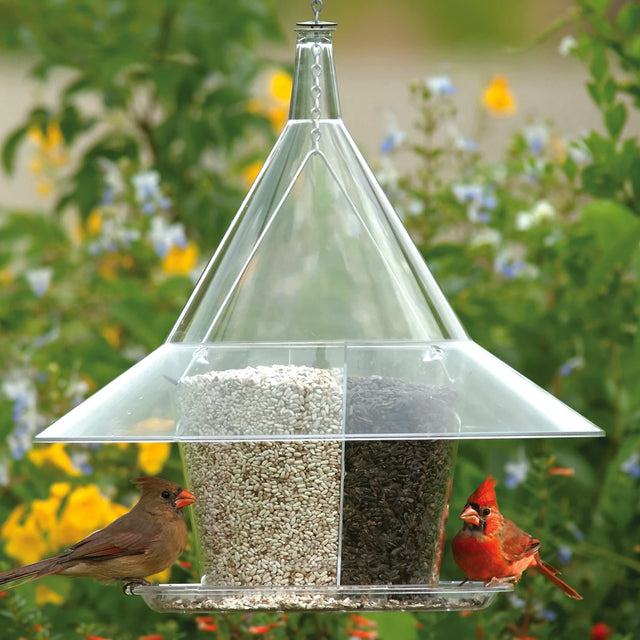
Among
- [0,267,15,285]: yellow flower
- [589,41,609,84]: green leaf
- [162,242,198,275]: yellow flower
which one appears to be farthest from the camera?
[0,267,15,285]: yellow flower

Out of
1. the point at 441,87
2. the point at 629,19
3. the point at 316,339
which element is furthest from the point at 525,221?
the point at 316,339

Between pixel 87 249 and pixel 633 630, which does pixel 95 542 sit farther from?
pixel 87 249

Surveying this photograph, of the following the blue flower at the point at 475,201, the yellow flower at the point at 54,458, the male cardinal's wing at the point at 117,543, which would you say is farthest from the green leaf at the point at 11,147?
the male cardinal's wing at the point at 117,543

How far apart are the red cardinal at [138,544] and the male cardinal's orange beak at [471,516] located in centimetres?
54

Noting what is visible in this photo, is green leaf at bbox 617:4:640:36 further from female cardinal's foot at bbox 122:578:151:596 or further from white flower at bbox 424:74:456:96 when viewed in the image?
female cardinal's foot at bbox 122:578:151:596

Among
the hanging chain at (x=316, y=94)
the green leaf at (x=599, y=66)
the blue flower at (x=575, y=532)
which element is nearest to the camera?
the hanging chain at (x=316, y=94)

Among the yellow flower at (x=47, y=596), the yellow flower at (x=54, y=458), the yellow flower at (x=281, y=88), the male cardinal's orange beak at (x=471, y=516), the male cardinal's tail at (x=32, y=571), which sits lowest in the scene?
the yellow flower at (x=47, y=596)

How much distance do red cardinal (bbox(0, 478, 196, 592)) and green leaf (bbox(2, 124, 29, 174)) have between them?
2.47m

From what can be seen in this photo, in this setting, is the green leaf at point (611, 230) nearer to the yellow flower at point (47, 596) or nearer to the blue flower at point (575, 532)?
the blue flower at point (575, 532)

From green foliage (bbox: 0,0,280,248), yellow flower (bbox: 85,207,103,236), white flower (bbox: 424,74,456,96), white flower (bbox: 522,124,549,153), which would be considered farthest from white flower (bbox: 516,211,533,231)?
yellow flower (bbox: 85,207,103,236)

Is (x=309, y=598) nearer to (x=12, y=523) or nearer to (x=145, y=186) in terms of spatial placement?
(x=12, y=523)

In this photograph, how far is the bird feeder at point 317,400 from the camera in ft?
7.05

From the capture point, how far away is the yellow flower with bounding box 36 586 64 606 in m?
3.28

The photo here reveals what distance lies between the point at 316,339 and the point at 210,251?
2.54 m
